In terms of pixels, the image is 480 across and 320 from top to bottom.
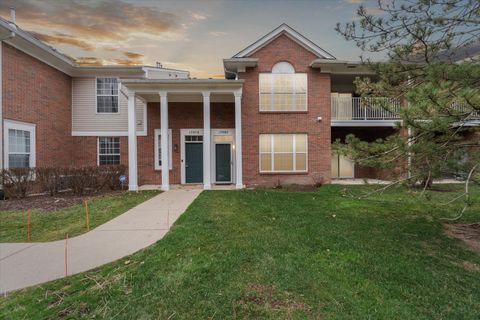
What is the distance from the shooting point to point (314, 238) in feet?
16.5

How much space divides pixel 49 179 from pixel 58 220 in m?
4.76

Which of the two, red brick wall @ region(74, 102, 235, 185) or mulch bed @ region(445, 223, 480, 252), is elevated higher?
red brick wall @ region(74, 102, 235, 185)

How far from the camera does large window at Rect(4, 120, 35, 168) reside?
34.3ft

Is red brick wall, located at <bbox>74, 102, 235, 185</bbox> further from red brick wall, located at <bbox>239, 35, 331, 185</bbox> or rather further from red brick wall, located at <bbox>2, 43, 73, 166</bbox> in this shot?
red brick wall, located at <bbox>2, 43, 73, 166</bbox>

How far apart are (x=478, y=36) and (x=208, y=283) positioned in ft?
18.8

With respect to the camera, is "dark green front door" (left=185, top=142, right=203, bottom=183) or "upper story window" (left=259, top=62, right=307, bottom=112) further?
"dark green front door" (left=185, top=142, right=203, bottom=183)

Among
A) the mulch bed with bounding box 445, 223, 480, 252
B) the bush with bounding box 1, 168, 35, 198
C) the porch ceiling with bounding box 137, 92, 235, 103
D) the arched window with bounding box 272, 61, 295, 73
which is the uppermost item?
the arched window with bounding box 272, 61, 295, 73

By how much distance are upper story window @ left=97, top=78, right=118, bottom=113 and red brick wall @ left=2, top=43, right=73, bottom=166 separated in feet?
4.77

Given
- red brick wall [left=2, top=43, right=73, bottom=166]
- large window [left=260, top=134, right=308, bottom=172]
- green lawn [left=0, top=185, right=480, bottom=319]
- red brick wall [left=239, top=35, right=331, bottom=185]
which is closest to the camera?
green lawn [left=0, top=185, right=480, bottom=319]

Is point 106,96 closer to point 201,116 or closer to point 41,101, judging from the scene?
point 41,101

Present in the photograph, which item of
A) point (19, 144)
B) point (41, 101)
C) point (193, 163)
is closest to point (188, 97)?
point (193, 163)

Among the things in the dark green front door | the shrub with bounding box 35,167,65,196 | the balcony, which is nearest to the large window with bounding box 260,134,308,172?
the balcony

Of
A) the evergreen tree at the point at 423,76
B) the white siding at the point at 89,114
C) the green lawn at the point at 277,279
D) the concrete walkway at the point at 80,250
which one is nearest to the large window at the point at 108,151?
the white siding at the point at 89,114

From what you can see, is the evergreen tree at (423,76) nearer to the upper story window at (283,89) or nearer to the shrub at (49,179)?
the upper story window at (283,89)
